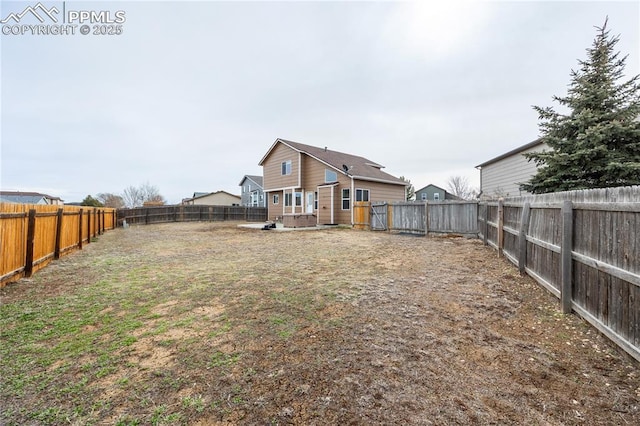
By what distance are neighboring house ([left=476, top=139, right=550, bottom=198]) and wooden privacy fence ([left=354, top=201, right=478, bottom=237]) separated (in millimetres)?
Answer: 5625

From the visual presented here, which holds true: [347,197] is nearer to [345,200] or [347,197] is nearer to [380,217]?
[345,200]

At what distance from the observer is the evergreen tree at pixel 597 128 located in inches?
310

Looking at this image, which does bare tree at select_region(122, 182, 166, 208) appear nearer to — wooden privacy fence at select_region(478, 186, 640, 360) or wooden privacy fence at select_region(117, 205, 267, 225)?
wooden privacy fence at select_region(117, 205, 267, 225)

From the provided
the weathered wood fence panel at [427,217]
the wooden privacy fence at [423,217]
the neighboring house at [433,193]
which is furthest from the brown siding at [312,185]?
the neighboring house at [433,193]

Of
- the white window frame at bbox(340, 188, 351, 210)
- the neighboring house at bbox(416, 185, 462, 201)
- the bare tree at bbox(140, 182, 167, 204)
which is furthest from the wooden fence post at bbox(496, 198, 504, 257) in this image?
the bare tree at bbox(140, 182, 167, 204)

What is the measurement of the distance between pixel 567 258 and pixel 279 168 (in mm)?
19436

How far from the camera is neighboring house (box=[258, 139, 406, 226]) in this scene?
17.6 meters

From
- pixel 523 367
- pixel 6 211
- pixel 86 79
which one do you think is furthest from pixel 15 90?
pixel 523 367

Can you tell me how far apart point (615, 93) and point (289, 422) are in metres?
12.3

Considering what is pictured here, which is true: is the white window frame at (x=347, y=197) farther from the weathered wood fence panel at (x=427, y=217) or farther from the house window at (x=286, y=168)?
the house window at (x=286, y=168)

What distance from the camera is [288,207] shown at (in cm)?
2122

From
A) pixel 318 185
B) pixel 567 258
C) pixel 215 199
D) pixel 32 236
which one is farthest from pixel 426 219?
pixel 215 199

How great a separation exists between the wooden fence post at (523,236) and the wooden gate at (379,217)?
9062 millimetres

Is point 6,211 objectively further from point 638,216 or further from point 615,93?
point 615,93
